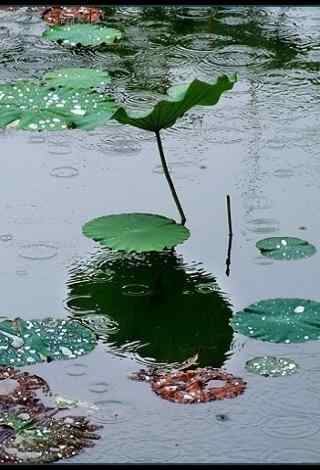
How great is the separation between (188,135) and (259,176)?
1.25 ft

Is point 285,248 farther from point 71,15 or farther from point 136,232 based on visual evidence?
point 71,15

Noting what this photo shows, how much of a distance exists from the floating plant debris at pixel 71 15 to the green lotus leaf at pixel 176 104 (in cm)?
189

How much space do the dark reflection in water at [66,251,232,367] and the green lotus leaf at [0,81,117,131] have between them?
0.38 m

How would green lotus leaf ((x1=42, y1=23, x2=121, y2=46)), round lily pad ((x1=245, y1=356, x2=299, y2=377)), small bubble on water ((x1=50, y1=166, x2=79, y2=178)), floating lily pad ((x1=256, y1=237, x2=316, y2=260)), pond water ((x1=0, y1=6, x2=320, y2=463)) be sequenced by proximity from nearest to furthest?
pond water ((x1=0, y1=6, x2=320, y2=463)) < round lily pad ((x1=245, y1=356, x2=299, y2=377)) < floating lily pad ((x1=256, y1=237, x2=316, y2=260)) < small bubble on water ((x1=50, y1=166, x2=79, y2=178)) < green lotus leaf ((x1=42, y1=23, x2=121, y2=46))

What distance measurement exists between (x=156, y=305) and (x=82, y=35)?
6.65 feet

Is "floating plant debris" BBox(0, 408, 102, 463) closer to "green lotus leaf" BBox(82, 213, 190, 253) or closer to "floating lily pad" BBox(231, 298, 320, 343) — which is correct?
"floating lily pad" BBox(231, 298, 320, 343)

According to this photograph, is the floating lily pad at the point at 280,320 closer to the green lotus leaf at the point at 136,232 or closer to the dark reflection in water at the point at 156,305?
the dark reflection in water at the point at 156,305

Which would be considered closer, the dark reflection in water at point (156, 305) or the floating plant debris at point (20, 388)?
the floating plant debris at point (20, 388)

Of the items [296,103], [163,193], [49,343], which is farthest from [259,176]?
[49,343]

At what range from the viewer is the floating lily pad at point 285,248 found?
3207 millimetres

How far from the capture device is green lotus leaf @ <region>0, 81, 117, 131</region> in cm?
330

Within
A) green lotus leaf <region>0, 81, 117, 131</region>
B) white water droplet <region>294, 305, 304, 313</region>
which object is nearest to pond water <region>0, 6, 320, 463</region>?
white water droplet <region>294, 305, 304, 313</region>

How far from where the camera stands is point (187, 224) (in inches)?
133

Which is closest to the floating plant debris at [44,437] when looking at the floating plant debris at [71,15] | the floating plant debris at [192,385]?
the floating plant debris at [192,385]
